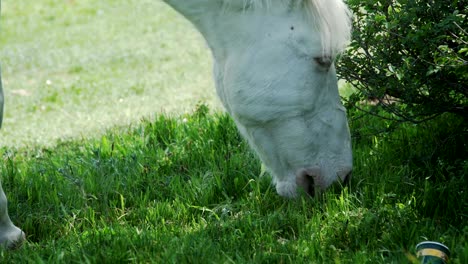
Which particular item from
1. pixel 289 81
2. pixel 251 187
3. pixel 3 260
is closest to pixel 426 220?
pixel 289 81

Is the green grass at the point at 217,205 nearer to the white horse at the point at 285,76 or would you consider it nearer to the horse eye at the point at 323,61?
the white horse at the point at 285,76

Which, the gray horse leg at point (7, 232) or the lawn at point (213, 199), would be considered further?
the gray horse leg at point (7, 232)

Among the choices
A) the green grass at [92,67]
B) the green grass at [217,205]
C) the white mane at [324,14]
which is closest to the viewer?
the green grass at [217,205]

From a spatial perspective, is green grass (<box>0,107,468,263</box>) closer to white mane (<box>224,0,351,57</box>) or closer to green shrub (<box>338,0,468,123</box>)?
green shrub (<box>338,0,468,123</box>)

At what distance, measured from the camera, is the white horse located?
126 inches

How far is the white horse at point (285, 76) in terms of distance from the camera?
126 inches

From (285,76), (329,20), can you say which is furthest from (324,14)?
(285,76)

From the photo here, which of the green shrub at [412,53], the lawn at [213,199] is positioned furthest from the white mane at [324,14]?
the lawn at [213,199]

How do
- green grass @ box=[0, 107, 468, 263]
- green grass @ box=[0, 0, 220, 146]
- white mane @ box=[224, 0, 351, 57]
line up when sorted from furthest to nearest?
green grass @ box=[0, 0, 220, 146] < white mane @ box=[224, 0, 351, 57] < green grass @ box=[0, 107, 468, 263]

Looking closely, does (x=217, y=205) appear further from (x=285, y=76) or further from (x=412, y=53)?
(x=412, y=53)

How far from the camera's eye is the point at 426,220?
3.21m

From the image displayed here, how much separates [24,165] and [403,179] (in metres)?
2.57

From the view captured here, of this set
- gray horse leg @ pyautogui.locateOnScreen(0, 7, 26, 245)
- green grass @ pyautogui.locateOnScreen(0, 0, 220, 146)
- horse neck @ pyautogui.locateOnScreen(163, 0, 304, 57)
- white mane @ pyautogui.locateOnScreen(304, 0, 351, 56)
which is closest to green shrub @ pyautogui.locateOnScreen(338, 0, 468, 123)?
white mane @ pyautogui.locateOnScreen(304, 0, 351, 56)

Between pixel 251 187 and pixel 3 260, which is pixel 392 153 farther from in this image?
pixel 3 260
